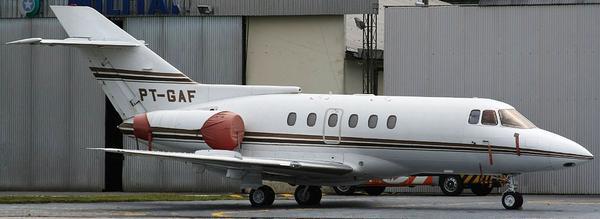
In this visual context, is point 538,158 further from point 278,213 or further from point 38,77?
point 38,77

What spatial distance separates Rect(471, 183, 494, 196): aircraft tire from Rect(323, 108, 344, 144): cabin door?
8.83m

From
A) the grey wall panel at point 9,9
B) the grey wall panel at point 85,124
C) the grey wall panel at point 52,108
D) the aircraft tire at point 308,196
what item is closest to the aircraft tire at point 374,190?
the aircraft tire at point 308,196

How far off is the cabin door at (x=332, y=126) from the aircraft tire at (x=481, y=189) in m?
8.83

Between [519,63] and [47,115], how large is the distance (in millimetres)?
15999

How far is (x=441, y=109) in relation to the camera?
2939 centimetres

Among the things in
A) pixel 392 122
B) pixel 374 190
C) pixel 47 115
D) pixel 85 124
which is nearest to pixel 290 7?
pixel 374 190

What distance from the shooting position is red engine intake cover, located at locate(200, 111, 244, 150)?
30719mm

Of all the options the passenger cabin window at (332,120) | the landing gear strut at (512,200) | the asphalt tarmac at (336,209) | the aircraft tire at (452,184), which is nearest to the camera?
the asphalt tarmac at (336,209)

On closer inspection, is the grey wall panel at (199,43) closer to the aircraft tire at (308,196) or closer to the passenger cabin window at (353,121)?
the aircraft tire at (308,196)

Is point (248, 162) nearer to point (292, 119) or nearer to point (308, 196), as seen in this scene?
point (292, 119)

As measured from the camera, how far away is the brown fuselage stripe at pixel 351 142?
28.5 metres

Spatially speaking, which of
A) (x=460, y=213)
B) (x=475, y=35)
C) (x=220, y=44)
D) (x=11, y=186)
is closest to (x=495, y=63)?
(x=475, y=35)

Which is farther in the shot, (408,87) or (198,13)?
(198,13)

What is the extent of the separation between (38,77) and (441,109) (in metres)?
18.1
